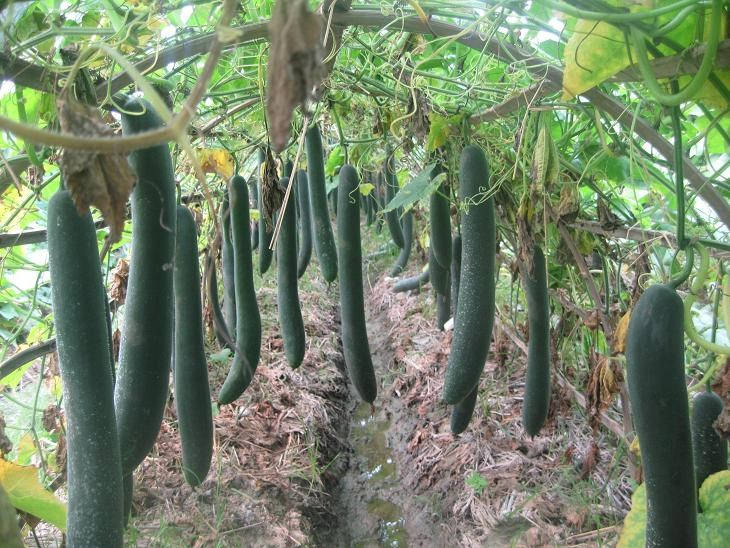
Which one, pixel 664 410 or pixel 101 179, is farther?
pixel 664 410

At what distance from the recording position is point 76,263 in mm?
874

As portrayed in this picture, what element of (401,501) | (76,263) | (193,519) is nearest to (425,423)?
(401,501)

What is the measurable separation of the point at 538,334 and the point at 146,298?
1.15 metres

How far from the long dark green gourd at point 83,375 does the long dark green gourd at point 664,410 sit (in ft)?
2.44

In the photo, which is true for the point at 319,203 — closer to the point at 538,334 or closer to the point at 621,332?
the point at 538,334

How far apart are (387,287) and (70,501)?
16.1 feet

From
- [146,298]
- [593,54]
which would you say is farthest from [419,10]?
[146,298]

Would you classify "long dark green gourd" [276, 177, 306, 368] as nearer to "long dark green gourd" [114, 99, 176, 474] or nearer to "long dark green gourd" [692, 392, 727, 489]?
"long dark green gourd" [114, 99, 176, 474]

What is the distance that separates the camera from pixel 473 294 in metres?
1.44

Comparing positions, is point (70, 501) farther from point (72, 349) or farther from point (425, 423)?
point (425, 423)

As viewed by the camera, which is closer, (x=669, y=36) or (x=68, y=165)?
(x=68, y=165)

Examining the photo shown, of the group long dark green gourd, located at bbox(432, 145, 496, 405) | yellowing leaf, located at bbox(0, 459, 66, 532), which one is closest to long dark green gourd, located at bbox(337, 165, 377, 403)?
long dark green gourd, located at bbox(432, 145, 496, 405)

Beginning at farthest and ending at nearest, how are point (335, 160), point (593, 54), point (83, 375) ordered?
point (335, 160) → point (593, 54) → point (83, 375)

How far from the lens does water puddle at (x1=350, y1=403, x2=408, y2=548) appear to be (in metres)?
2.83
